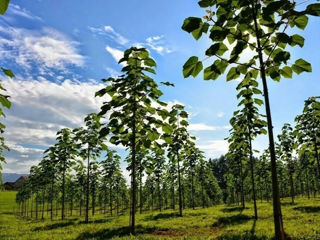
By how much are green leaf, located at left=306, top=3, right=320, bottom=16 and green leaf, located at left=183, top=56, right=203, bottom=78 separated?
1355 millimetres

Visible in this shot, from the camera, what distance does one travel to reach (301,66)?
355 centimetres

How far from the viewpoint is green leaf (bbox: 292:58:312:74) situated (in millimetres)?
3511

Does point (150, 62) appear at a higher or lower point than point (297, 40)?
higher

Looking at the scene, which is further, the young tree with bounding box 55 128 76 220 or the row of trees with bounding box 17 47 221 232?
the young tree with bounding box 55 128 76 220

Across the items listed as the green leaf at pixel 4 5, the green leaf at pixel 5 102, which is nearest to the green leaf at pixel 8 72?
the green leaf at pixel 5 102

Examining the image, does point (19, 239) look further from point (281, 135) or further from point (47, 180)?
point (281, 135)

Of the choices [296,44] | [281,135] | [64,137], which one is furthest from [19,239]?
[281,135]

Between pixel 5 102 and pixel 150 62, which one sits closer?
pixel 5 102

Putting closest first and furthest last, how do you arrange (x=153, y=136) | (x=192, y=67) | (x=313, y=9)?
1. (x=313, y=9)
2. (x=192, y=67)
3. (x=153, y=136)

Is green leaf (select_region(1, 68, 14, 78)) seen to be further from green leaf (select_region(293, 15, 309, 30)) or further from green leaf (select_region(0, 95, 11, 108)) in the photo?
green leaf (select_region(293, 15, 309, 30))

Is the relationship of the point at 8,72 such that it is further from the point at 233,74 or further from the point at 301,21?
the point at 301,21

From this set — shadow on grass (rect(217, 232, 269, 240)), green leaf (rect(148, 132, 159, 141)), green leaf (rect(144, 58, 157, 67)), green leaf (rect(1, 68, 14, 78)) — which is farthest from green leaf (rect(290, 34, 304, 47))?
shadow on grass (rect(217, 232, 269, 240))

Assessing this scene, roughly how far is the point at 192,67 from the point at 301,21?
149 cm

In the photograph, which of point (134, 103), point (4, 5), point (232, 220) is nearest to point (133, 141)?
point (134, 103)
